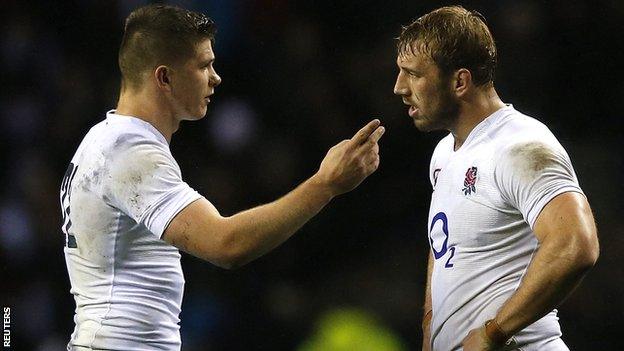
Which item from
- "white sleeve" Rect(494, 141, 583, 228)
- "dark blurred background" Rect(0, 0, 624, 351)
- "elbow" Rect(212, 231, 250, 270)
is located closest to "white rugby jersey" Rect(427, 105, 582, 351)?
"white sleeve" Rect(494, 141, 583, 228)

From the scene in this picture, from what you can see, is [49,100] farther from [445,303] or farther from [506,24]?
[445,303]

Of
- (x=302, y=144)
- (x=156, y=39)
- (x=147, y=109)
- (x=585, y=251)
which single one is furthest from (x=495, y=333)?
(x=302, y=144)

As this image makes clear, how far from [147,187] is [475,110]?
1.33m

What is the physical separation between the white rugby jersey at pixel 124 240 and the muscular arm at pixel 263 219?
7 cm

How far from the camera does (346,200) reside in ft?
20.8

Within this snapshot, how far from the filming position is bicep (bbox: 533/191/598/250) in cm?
298

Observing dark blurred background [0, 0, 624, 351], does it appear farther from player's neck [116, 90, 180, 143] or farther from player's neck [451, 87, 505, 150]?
player's neck [116, 90, 180, 143]

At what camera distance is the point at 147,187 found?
122 inches

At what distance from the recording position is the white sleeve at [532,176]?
308cm

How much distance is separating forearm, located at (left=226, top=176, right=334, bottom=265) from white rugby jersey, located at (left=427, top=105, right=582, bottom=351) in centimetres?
60

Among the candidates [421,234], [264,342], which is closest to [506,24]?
[421,234]

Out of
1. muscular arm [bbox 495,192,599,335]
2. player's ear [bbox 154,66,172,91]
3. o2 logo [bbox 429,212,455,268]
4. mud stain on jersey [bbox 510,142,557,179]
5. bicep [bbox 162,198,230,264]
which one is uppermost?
player's ear [bbox 154,66,172,91]

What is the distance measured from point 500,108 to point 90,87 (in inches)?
146

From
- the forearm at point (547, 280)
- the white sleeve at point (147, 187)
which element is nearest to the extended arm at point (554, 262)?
the forearm at point (547, 280)
